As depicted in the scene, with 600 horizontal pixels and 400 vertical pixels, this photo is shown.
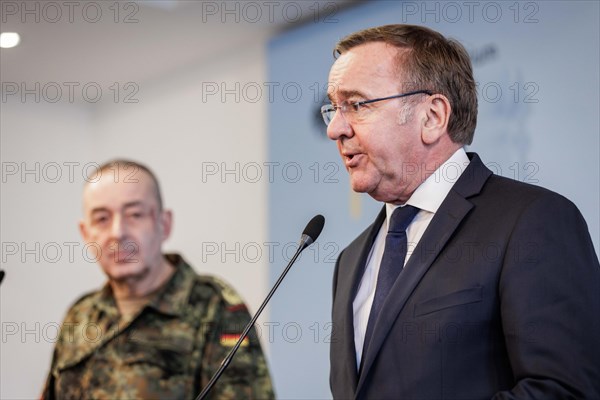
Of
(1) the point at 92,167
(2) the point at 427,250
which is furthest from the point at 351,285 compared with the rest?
(1) the point at 92,167

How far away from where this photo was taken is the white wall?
4398 millimetres

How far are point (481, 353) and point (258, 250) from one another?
2.95 meters

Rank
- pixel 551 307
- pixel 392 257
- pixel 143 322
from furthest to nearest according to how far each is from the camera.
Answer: pixel 143 322, pixel 392 257, pixel 551 307

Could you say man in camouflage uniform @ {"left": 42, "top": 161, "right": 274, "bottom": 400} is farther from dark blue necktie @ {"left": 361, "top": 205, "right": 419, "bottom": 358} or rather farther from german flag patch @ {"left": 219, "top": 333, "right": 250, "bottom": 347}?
dark blue necktie @ {"left": 361, "top": 205, "right": 419, "bottom": 358}

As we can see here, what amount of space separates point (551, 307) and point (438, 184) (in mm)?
401

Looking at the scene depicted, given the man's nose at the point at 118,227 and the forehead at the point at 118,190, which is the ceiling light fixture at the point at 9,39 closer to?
the forehead at the point at 118,190

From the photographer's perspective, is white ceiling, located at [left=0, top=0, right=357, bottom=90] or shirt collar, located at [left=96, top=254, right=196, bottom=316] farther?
white ceiling, located at [left=0, top=0, right=357, bottom=90]

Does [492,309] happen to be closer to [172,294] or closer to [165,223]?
[172,294]

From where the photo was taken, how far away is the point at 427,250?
150cm

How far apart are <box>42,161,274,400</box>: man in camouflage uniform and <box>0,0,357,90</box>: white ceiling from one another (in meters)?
1.44

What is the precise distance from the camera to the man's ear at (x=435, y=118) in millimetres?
1670

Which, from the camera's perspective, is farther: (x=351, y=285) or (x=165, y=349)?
(x=165, y=349)

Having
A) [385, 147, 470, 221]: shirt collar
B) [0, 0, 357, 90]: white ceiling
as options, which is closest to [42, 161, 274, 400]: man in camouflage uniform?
[385, 147, 470, 221]: shirt collar

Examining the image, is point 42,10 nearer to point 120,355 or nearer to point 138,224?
point 138,224
